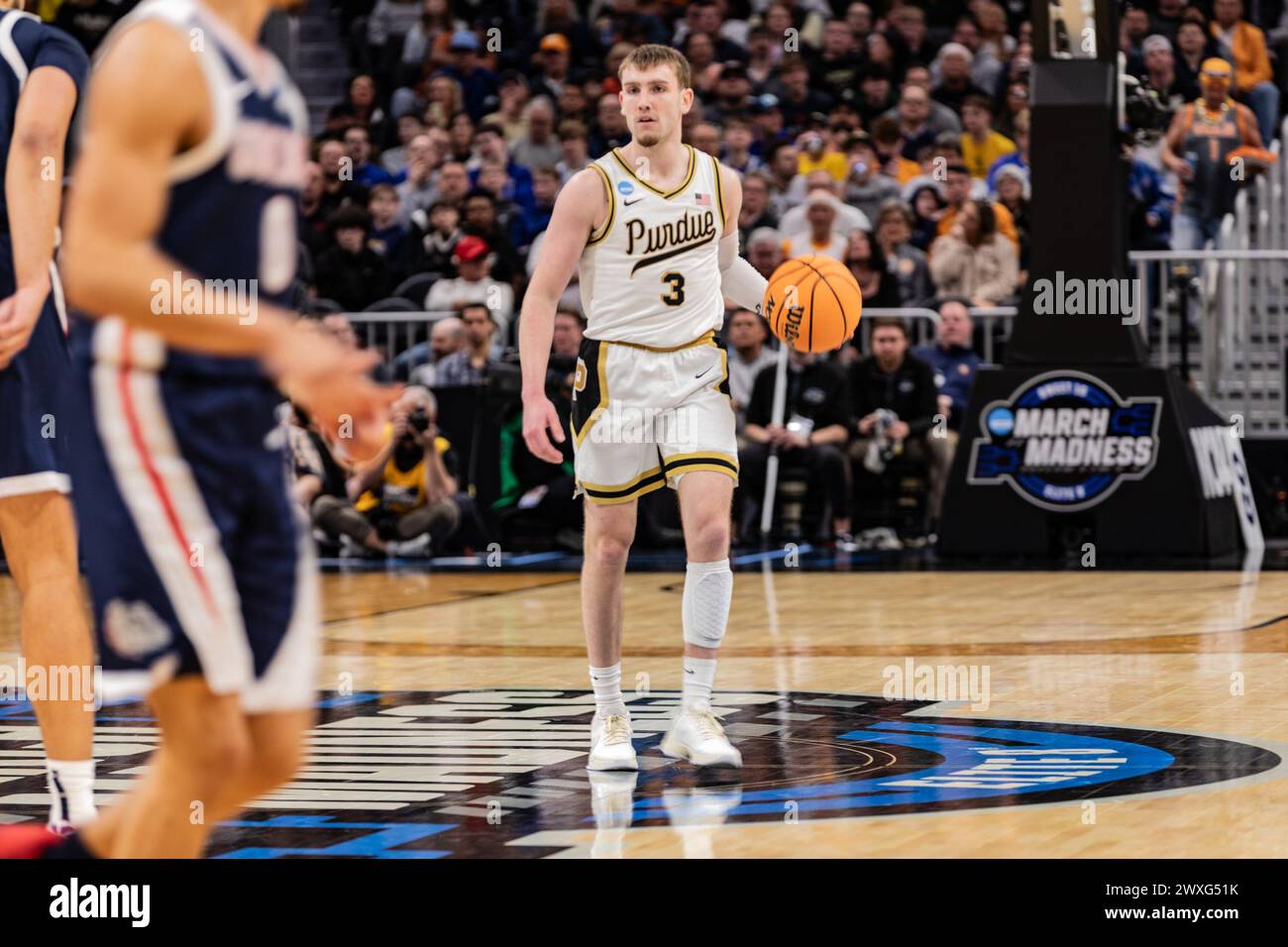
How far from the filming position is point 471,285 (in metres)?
16.8

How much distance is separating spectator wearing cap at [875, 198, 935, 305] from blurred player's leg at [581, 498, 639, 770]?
31.8ft

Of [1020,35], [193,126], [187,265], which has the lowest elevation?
[187,265]

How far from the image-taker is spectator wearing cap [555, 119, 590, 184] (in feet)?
60.1

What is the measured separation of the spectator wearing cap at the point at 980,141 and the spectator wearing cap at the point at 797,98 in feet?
5.45

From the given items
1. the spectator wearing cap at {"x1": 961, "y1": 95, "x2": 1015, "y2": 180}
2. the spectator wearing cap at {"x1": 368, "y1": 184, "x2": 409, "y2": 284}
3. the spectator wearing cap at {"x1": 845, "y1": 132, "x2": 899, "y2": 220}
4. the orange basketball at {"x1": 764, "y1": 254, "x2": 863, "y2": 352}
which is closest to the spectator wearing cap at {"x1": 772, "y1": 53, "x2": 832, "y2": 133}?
the spectator wearing cap at {"x1": 845, "y1": 132, "x2": 899, "y2": 220}

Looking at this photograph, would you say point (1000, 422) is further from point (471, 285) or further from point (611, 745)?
point (611, 745)

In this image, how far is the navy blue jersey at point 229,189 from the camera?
3633 mm

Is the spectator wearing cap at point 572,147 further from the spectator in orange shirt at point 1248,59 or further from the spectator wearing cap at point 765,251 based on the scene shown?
the spectator in orange shirt at point 1248,59

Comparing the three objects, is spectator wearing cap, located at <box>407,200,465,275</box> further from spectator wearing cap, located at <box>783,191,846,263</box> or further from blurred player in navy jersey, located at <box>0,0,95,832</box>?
blurred player in navy jersey, located at <box>0,0,95,832</box>

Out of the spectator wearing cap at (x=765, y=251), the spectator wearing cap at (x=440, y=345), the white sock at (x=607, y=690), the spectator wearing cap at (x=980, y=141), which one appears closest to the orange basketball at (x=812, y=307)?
the white sock at (x=607, y=690)
